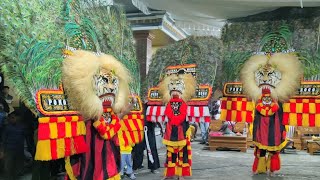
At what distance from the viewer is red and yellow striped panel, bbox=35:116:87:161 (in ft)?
11.8

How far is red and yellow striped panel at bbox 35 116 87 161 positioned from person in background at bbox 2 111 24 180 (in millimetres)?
1695

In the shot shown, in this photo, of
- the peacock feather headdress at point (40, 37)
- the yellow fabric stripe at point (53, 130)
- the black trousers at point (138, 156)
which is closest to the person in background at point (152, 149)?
the black trousers at point (138, 156)

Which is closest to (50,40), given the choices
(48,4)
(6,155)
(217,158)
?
(48,4)

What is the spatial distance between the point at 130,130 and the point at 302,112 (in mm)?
3122

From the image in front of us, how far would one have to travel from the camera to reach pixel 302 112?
21.2ft

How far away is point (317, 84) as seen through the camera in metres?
6.32

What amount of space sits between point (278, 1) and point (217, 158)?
4.60 metres

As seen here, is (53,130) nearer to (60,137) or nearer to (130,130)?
(60,137)

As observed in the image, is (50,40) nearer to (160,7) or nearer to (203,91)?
(160,7)

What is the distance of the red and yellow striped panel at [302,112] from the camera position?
6.35 meters

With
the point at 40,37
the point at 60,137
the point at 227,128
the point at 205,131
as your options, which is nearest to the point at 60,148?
the point at 60,137

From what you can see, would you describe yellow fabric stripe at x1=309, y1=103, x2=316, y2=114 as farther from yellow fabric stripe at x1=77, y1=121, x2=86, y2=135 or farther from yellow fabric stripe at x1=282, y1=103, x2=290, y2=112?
yellow fabric stripe at x1=77, y1=121, x2=86, y2=135

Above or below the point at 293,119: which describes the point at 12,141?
below

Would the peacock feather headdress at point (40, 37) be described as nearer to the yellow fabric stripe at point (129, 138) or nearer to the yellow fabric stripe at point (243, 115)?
the yellow fabric stripe at point (129, 138)
